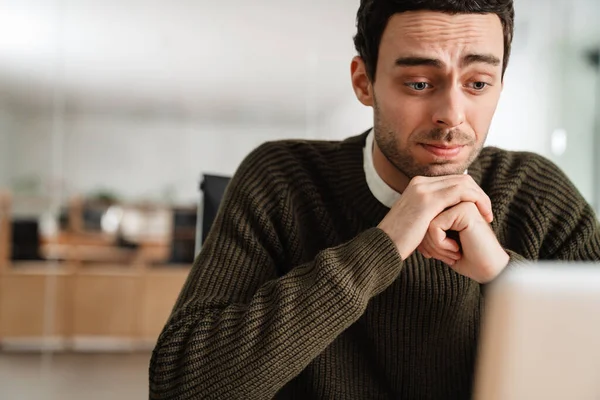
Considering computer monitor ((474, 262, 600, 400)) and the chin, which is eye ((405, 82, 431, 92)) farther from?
computer monitor ((474, 262, 600, 400))

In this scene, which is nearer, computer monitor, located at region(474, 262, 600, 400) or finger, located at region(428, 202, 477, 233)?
computer monitor, located at region(474, 262, 600, 400)

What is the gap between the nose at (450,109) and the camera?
997 millimetres

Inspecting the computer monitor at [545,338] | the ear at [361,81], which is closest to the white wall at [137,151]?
the ear at [361,81]

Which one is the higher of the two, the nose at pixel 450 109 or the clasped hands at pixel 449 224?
the nose at pixel 450 109

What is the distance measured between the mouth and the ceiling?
338 cm

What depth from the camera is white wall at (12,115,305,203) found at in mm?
4371

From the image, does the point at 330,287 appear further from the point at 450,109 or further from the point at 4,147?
the point at 4,147

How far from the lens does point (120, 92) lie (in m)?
4.44

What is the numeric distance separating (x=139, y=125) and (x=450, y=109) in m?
3.72

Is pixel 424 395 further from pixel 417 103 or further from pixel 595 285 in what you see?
pixel 595 285

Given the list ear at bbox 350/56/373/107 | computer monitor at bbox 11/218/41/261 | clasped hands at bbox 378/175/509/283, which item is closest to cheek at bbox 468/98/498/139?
clasped hands at bbox 378/175/509/283

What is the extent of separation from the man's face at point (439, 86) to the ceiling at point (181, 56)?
3349 mm

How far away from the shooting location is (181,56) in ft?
15.2

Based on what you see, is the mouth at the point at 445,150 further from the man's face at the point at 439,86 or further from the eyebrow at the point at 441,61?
the eyebrow at the point at 441,61
